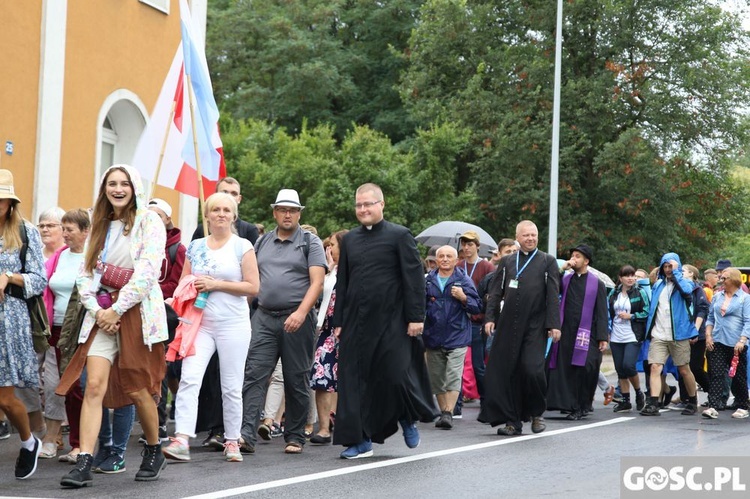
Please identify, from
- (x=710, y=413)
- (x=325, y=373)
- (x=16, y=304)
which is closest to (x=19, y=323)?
(x=16, y=304)

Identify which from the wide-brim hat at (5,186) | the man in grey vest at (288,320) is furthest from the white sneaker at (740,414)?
the wide-brim hat at (5,186)

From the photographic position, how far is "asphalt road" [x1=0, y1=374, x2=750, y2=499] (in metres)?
7.52

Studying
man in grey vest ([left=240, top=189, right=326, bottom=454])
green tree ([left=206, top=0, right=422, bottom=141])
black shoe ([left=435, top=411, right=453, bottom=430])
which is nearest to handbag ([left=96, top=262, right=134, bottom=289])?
man in grey vest ([left=240, top=189, right=326, bottom=454])

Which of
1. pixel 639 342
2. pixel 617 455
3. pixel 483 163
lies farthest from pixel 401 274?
pixel 483 163

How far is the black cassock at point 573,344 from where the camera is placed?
1362cm

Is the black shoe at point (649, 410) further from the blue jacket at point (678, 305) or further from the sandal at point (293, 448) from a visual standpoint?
the sandal at point (293, 448)

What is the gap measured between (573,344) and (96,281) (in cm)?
732

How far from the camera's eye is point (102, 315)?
7613 mm

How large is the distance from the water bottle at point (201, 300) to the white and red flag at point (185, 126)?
427 centimetres

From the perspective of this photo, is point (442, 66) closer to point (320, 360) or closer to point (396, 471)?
point (320, 360)

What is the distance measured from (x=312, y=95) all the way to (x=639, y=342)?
30546 millimetres

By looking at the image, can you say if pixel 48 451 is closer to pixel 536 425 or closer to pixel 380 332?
pixel 380 332

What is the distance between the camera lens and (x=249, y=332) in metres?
9.14

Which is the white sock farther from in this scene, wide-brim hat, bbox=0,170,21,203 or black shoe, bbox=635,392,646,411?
black shoe, bbox=635,392,646,411
